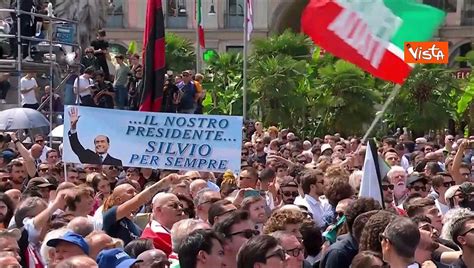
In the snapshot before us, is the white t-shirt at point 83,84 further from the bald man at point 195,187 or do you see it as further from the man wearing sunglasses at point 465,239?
the man wearing sunglasses at point 465,239

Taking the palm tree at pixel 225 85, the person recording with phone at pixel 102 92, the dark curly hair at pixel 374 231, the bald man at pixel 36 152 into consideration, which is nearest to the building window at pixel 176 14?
the palm tree at pixel 225 85

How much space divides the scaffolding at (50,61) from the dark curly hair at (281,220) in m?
11.4

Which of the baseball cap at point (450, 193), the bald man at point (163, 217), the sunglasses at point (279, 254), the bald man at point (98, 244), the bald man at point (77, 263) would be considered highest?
the bald man at point (77, 263)

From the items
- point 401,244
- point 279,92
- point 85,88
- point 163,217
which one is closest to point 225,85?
point 279,92

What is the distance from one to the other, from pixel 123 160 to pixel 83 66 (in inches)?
359

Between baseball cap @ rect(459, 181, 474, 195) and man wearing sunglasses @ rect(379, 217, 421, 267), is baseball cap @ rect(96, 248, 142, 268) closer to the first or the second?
man wearing sunglasses @ rect(379, 217, 421, 267)

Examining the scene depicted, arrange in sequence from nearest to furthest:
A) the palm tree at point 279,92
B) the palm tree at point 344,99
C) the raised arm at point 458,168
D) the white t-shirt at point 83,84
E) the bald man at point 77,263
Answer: the bald man at point 77,263
the raised arm at point 458,168
the white t-shirt at point 83,84
the palm tree at point 344,99
the palm tree at point 279,92

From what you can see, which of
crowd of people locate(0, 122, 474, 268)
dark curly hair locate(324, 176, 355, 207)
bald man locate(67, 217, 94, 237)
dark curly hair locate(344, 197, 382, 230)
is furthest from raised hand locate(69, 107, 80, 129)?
dark curly hair locate(344, 197, 382, 230)

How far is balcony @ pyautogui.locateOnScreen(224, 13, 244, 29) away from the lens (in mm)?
58062

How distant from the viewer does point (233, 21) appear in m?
58.4

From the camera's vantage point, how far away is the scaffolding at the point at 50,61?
19.9m

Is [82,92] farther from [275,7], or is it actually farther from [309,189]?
[275,7]

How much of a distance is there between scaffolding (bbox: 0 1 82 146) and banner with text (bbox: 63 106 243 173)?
6.36 m

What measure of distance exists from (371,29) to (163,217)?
118 inches
